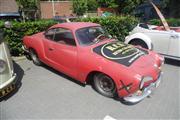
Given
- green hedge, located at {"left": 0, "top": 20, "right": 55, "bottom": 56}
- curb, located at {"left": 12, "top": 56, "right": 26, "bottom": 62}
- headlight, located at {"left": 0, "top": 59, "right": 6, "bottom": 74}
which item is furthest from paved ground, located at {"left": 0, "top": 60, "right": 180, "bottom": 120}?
green hedge, located at {"left": 0, "top": 20, "right": 55, "bottom": 56}

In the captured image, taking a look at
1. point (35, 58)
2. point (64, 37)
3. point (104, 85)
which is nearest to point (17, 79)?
point (35, 58)

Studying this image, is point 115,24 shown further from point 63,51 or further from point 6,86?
point 6,86

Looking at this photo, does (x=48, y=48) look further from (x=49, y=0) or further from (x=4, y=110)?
(x=49, y=0)

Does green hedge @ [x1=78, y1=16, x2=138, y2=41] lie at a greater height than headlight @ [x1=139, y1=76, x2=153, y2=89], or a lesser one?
greater

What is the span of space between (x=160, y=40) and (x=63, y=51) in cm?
343

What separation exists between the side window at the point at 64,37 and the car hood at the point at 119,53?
26.3 inches

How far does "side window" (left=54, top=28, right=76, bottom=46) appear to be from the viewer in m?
4.34

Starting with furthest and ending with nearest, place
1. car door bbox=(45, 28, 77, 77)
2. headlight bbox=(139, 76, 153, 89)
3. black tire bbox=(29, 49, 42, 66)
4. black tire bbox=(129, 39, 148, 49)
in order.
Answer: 1. black tire bbox=(129, 39, 148, 49)
2. black tire bbox=(29, 49, 42, 66)
3. car door bbox=(45, 28, 77, 77)
4. headlight bbox=(139, 76, 153, 89)

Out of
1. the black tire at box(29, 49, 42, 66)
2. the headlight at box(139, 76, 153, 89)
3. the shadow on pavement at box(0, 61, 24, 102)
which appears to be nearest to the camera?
the headlight at box(139, 76, 153, 89)

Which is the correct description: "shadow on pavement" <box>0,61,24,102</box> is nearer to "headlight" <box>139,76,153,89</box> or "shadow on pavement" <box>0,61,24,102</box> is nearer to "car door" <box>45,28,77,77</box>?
"car door" <box>45,28,77,77</box>

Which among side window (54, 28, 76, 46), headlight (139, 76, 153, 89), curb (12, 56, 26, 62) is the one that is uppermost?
side window (54, 28, 76, 46)

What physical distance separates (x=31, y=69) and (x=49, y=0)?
113 ft

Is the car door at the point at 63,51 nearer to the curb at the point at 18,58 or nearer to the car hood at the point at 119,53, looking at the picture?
the car hood at the point at 119,53

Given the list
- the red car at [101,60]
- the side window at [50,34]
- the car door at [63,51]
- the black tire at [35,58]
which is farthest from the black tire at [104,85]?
the black tire at [35,58]
